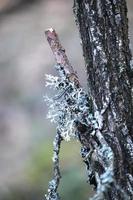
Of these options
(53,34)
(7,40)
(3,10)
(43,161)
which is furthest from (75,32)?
(53,34)

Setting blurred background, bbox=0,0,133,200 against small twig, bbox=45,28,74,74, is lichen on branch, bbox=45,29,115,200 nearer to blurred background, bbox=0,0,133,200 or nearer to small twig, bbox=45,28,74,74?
small twig, bbox=45,28,74,74

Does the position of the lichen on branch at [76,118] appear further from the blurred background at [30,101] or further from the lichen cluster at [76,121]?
the blurred background at [30,101]

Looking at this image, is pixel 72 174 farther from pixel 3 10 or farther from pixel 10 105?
pixel 3 10

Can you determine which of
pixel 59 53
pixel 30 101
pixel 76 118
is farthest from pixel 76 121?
pixel 30 101

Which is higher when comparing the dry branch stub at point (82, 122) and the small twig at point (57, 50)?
the small twig at point (57, 50)

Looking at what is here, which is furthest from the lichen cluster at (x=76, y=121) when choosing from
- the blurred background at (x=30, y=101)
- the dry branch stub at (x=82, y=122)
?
the blurred background at (x=30, y=101)
